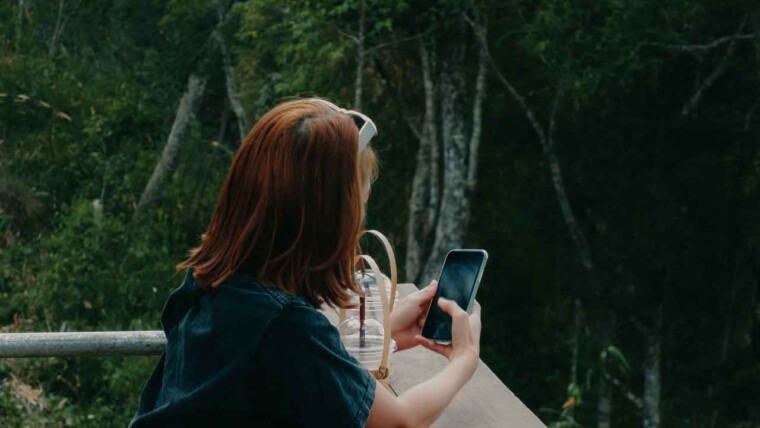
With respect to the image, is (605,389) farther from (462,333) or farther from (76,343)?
(462,333)

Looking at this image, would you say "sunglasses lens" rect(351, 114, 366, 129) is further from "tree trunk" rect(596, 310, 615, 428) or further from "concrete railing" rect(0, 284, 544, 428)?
"tree trunk" rect(596, 310, 615, 428)

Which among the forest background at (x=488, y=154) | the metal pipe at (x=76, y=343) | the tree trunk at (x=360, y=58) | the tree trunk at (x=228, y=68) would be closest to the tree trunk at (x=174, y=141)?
the forest background at (x=488, y=154)

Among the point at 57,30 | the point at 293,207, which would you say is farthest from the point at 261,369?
the point at 57,30

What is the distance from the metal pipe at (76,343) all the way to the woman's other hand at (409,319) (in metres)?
0.50

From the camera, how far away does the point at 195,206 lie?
20.2 m

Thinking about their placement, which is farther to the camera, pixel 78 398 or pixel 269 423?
pixel 78 398

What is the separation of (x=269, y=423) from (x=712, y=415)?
22.7m

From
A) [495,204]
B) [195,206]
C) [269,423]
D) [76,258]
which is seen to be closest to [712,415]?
[495,204]

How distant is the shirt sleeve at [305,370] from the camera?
1862 millimetres

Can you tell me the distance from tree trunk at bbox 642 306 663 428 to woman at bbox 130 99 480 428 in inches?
848

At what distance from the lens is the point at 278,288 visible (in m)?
1.90

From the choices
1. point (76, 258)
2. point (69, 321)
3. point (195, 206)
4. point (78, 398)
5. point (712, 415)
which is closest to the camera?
point (78, 398)

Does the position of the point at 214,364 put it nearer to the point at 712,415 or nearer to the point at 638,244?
the point at 638,244

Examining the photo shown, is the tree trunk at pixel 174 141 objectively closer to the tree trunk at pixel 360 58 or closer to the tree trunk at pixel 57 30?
the tree trunk at pixel 57 30
